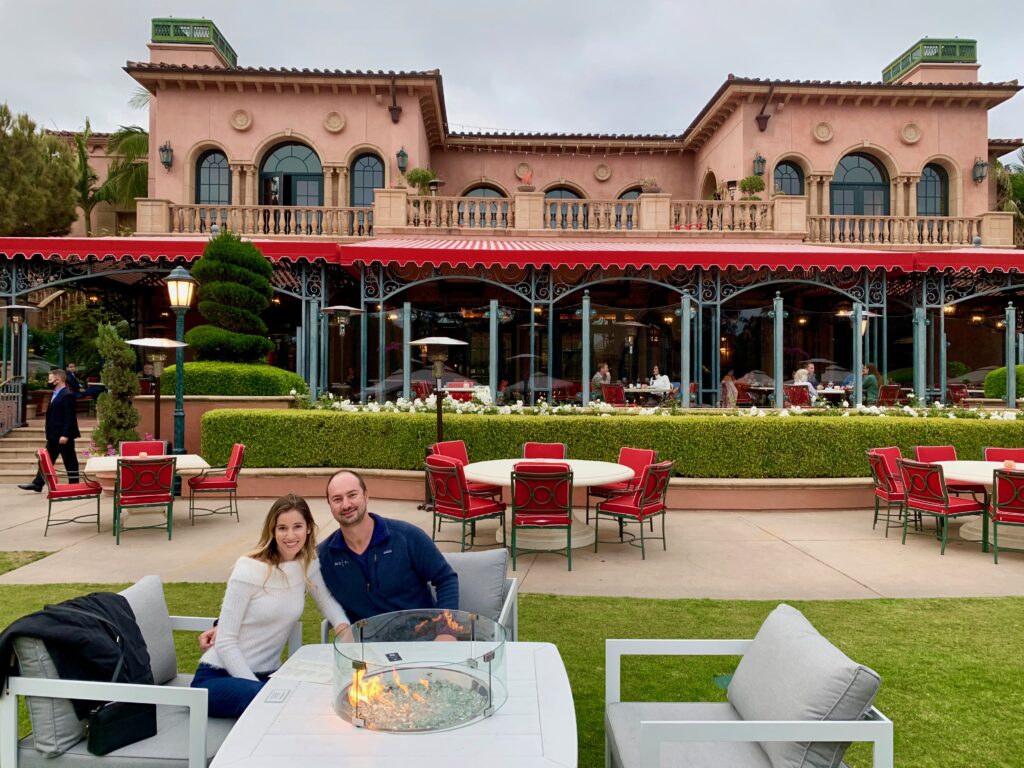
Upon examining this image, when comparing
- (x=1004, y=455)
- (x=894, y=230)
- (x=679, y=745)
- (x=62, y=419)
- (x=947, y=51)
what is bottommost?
(x=679, y=745)

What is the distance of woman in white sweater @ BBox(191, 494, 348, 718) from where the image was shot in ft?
9.27

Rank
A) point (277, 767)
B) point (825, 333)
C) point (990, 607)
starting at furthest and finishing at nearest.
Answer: point (825, 333) → point (990, 607) → point (277, 767)

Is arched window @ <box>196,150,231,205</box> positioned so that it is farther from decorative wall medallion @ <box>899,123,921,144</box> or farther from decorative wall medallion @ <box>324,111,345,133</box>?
decorative wall medallion @ <box>899,123,921,144</box>

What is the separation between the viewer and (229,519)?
8.94m

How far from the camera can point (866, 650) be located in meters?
4.50

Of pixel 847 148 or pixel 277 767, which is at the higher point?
pixel 847 148

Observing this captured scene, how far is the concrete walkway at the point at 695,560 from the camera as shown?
19.8 feet

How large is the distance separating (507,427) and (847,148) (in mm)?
16786

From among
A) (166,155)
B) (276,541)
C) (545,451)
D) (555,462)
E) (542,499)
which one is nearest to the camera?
(276,541)

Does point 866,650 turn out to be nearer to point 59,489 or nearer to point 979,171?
point 59,489

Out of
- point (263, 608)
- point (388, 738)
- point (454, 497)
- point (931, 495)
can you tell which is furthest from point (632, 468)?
point (388, 738)

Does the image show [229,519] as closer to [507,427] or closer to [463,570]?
[507,427]

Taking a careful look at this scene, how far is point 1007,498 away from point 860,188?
57.2ft

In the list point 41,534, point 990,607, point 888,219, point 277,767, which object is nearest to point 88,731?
point 277,767
